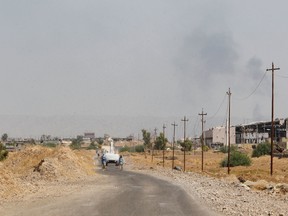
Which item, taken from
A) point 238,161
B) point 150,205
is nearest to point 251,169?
point 238,161

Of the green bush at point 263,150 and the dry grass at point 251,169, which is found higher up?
the green bush at point 263,150

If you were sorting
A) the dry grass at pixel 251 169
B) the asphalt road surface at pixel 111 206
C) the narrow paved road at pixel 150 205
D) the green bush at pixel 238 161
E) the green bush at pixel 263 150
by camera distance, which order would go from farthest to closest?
the green bush at pixel 263 150, the green bush at pixel 238 161, the dry grass at pixel 251 169, the narrow paved road at pixel 150 205, the asphalt road surface at pixel 111 206

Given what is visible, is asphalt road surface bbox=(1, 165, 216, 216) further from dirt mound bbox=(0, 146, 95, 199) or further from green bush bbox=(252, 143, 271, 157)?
green bush bbox=(252, 143, 271, 157)

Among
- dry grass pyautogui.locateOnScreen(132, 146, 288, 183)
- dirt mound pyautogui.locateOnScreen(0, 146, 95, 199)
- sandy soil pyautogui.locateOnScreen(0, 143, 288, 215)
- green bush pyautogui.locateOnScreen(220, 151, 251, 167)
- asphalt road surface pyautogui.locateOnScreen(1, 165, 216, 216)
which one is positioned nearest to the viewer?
asphalt road surface pyautogui.locateOnScreen(1, 165, 216, 216)

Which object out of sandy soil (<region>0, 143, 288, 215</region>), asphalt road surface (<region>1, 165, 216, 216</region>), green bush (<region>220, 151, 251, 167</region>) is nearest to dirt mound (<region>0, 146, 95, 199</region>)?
sandy soil (<region>0, 143, 288, 215</region>)

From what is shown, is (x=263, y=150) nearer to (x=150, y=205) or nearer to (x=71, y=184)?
(x=71, y=184)

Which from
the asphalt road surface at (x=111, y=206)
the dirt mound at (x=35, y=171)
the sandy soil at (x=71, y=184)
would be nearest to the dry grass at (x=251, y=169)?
the sandy soil at (x=71, y=184)

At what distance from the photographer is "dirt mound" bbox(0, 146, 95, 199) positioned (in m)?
27.1

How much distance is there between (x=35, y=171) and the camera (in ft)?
138

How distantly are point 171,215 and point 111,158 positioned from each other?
48690mm

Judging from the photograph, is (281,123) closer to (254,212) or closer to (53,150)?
(53,150)

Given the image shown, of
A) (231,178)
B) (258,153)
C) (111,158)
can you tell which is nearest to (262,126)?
(258,153)

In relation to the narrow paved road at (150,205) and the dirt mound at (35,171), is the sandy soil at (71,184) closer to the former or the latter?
the dirt mound at (35,171)

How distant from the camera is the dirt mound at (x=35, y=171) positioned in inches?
Answer: 1067
